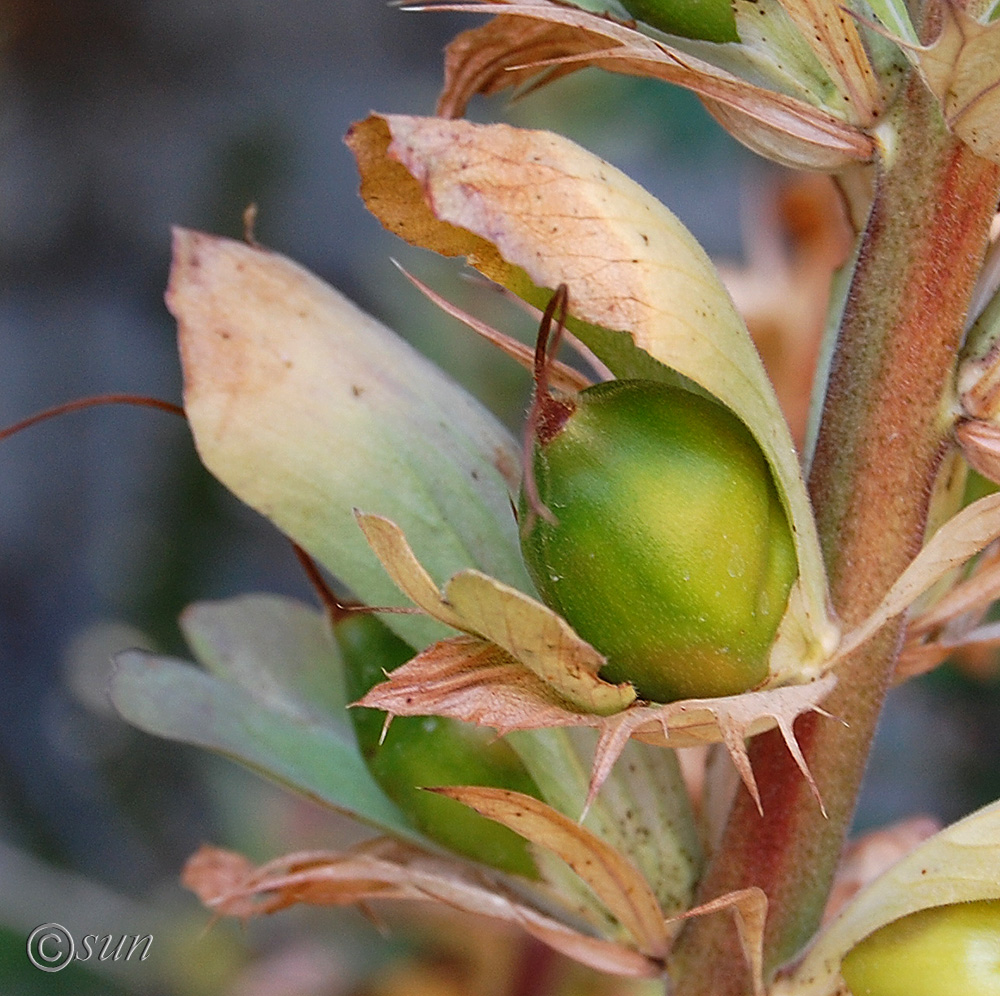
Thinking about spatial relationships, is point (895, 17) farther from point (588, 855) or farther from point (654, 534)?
point (588, 855)

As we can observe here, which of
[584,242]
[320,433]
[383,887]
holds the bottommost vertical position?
[383,887]

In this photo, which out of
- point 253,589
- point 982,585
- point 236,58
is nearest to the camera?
point 982,585

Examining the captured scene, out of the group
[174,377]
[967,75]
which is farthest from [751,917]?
[174,377]

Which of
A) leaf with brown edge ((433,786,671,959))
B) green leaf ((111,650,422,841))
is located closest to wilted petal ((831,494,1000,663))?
leaf with brown edge ((433,786,671,959))

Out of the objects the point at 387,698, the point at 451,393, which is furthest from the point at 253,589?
the point at 387,698

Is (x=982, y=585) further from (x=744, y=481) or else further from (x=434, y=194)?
(x=434, y=194)

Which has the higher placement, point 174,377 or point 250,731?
point 250,731
